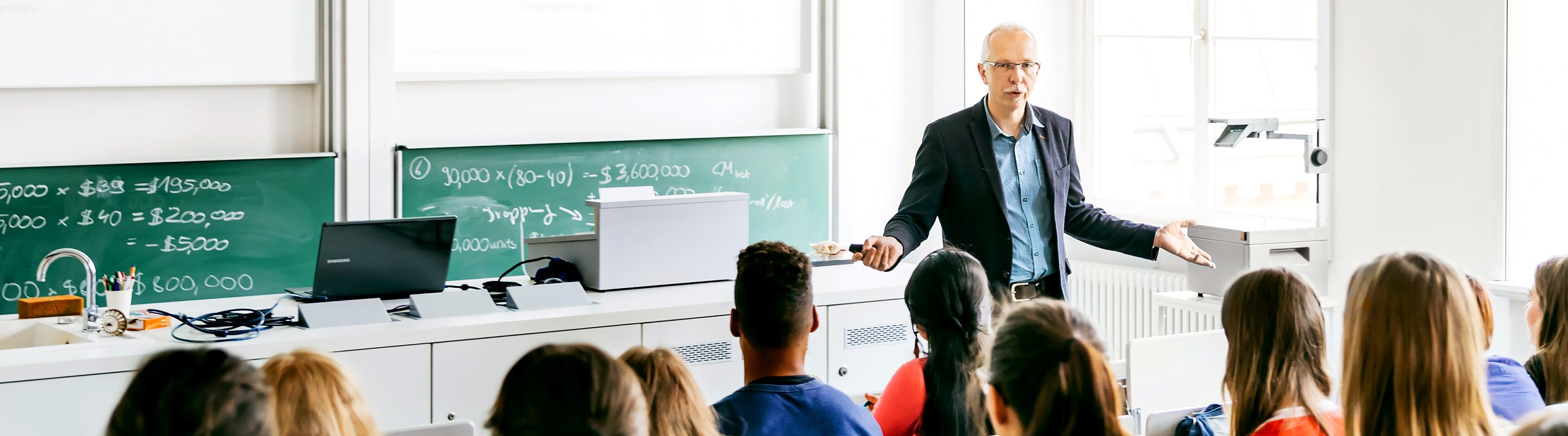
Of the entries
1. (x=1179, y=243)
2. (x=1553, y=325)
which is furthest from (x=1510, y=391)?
(x=1179, y=243)

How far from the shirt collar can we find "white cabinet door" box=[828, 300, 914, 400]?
53 centimetres

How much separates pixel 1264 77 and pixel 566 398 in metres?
4.34

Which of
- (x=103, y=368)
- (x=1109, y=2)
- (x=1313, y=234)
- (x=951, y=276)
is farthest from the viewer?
(x=1109, y=2)

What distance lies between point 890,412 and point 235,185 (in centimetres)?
297

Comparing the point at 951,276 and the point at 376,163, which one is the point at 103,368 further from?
the point at 376,163

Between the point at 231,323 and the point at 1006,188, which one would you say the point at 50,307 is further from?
the point at 1006,188

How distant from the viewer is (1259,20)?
16.7ft

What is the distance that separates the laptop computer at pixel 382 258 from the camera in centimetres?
315

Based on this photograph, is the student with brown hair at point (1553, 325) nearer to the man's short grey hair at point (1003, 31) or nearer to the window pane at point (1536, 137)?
the man's short grey hair at point (1003, 31)

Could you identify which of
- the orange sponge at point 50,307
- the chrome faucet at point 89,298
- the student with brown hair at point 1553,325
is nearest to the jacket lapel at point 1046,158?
the student with brown hair at point 1553,325

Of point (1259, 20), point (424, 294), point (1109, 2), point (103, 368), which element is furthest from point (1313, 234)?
point (103, 368)

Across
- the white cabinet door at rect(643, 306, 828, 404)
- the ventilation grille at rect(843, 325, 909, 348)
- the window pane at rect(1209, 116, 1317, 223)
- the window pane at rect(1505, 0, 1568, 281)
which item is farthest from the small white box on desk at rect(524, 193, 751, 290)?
the window pane at rect(1505, 0, 1568, 281)

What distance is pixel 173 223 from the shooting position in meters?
4.41

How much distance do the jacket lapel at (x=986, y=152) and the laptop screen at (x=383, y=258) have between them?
1307 millimetres
